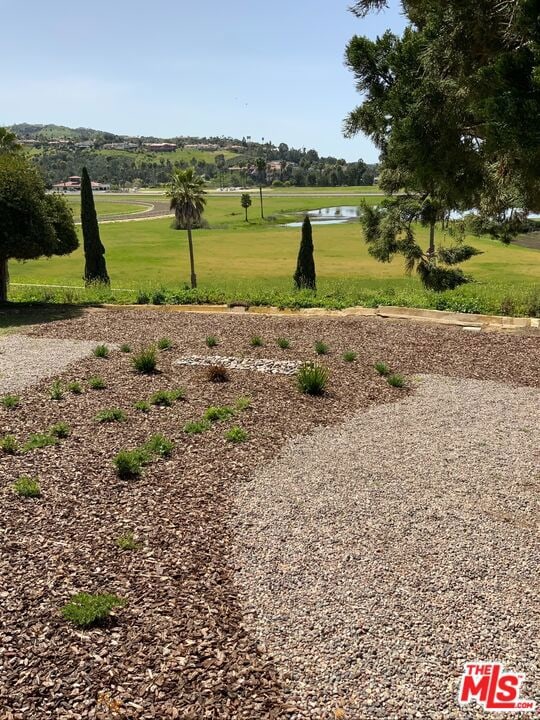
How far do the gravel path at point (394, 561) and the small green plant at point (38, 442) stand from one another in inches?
112

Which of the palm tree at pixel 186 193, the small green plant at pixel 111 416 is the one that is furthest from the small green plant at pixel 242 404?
the palm tree at pixel 186 193

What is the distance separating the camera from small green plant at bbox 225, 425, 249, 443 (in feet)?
26.5

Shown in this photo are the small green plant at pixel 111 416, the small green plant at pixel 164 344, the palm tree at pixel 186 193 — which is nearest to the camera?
the small green plant at pixel 111 416

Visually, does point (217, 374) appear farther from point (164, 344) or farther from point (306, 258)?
point (306, 258)

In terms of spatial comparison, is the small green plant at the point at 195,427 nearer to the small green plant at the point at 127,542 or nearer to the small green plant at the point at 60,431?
the small green plant at the point at 60,431

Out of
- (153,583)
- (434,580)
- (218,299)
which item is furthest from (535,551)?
(218,299)

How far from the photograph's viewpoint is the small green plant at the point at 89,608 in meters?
4.51

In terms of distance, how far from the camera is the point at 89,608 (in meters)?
4.59

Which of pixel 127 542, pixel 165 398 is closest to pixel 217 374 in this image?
pixel 165 398

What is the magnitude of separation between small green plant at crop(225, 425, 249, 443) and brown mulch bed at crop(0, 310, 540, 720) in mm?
125

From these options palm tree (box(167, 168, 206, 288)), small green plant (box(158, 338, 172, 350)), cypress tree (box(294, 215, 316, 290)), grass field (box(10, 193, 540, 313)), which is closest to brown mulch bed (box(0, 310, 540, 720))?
small green plant (box(158, 338, 172, 350))

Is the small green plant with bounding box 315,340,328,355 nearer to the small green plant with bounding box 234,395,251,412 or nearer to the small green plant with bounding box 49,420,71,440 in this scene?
the small green plant with bounding box 234,395,251,412

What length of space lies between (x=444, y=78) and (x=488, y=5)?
0.83 meters

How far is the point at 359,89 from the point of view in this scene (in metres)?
7.81
